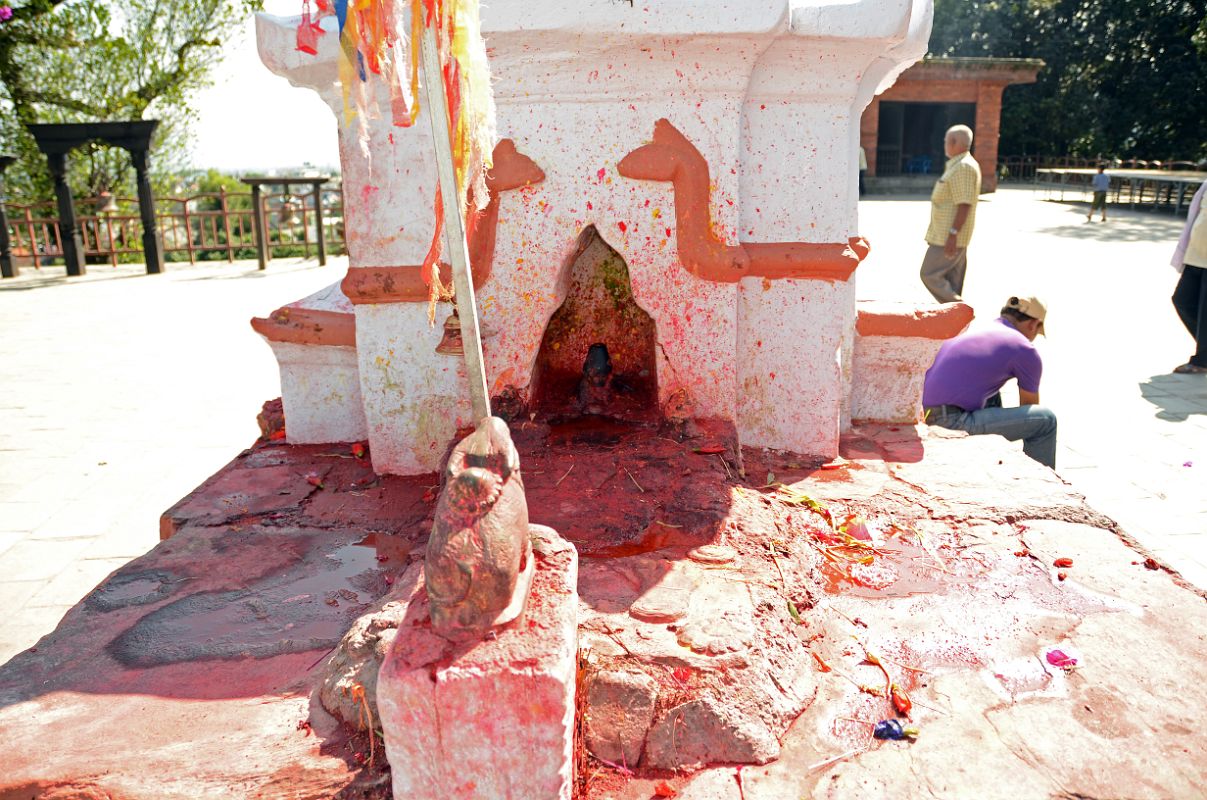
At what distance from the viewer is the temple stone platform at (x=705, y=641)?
2.30 metres

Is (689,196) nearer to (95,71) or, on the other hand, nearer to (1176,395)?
(1176,395)

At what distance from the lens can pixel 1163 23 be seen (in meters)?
23.5

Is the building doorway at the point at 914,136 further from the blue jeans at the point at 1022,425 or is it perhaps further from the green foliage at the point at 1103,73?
the blue jeans at the point at 1022,425

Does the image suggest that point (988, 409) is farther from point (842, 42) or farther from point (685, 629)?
point (685, 629)

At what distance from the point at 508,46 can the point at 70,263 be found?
14.3 metres

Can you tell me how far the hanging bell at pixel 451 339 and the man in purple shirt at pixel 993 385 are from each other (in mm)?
2679

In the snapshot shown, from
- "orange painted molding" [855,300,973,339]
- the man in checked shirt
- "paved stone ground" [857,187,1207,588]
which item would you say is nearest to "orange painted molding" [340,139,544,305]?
"orange painted molding" [855,300,973,339]

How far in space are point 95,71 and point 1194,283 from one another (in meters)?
18.7

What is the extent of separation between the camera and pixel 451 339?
12.4 ft

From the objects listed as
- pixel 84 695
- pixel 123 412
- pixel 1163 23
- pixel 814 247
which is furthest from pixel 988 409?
pixel 1163 23

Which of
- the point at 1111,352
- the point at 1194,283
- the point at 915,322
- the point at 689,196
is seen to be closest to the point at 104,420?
the point at 689,196

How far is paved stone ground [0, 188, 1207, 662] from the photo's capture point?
462 cm

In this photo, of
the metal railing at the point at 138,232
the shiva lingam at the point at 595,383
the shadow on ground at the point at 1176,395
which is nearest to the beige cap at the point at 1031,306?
the shadow on ground at the point at 1176,395

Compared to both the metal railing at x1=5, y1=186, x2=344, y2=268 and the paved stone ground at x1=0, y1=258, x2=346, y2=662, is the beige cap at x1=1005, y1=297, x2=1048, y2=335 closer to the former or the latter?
the paved stone ground at x1=0, y1=258, x2=346, y2=662
